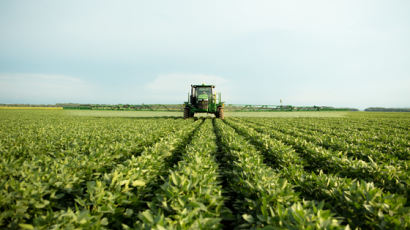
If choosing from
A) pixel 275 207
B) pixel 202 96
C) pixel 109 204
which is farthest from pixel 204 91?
pixel 109 204

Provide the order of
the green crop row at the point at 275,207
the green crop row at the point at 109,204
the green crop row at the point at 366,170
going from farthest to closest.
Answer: the green crop row at the point at 366,170 < the green crop row at the point at 109,204 < the green crop row at the point at 275,207

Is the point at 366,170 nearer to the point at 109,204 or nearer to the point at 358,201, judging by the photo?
Answer: the point at 358,201

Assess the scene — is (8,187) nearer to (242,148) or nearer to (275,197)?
(275,197)

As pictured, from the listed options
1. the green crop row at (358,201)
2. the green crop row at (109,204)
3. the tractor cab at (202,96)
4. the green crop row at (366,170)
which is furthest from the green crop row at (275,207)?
the tractor cab at (202,96)

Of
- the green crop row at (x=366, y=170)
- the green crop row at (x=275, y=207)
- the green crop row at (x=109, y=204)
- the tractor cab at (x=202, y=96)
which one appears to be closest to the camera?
the green crop row at (x=275, y=207)

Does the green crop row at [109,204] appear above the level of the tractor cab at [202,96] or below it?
below

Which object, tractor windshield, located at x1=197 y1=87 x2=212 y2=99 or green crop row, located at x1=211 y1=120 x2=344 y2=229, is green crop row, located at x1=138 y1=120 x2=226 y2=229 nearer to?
green crop row, located at x1=211 y1=120 x2=344 y2=229

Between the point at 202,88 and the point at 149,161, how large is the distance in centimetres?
1606

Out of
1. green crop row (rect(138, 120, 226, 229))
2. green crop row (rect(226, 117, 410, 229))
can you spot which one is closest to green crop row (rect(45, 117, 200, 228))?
green crop row (rect(138, 120, 226, 229))

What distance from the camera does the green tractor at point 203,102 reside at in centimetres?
1848

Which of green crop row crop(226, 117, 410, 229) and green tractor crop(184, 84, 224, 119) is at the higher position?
green tractor crop(184, 84, 224, 119)

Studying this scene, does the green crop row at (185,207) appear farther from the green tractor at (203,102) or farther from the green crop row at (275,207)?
the green tractor at (203,102)

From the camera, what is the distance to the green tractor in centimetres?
1848

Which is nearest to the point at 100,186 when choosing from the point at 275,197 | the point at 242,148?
the point at 275,197
